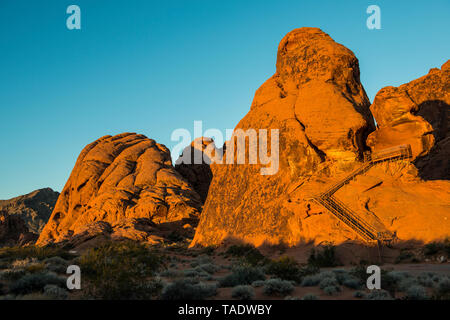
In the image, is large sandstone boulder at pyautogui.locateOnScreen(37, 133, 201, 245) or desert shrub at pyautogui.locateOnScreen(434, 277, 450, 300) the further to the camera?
large sandstone boulder at pyautogui.locateOnScreen(37, 133, 201, 245)

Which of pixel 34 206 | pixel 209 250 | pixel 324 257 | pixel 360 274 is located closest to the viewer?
pixel 360 274

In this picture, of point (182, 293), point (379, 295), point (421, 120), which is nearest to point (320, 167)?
point (421, 120)

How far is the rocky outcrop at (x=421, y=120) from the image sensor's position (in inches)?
917

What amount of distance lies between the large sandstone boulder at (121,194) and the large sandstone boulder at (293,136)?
40.8 ft

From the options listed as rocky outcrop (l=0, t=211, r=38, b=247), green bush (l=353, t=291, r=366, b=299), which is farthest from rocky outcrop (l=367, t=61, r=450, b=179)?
rocky outcrop (l=0, t=211, r=38, b=247)

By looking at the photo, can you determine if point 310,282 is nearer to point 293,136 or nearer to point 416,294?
point 416,294

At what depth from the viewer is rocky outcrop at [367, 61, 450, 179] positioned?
2330 centimetres

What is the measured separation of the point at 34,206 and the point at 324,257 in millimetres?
116048

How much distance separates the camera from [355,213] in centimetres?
2056

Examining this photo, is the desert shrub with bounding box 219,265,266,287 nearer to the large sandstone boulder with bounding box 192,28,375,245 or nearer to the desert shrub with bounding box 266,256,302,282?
the desert shrub with bounding box 266,256,302,282

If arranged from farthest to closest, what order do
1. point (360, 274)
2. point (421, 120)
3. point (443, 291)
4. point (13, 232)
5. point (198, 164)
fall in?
point (198, 164), point (13, 232), point (421, 120), point (360, 274), point (443, 291)

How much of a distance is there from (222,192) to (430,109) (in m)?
33.4

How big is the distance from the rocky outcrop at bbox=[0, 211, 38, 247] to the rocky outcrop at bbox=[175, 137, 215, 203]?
88.6ft
